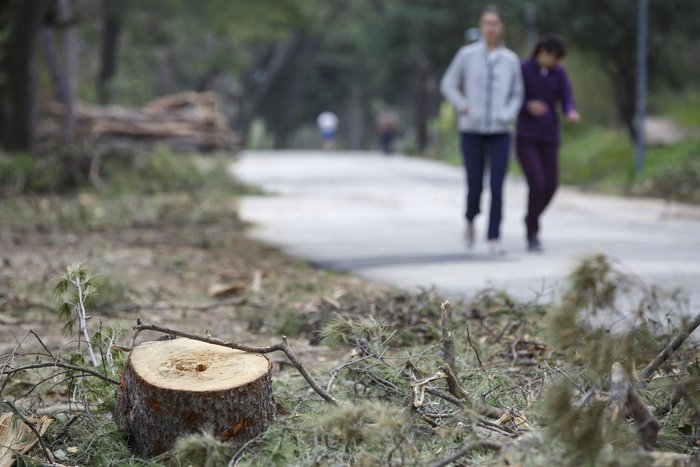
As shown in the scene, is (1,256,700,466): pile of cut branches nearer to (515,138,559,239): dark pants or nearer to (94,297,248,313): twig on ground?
(94,297,248,313): twig on ground

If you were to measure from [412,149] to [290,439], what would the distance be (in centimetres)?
3838

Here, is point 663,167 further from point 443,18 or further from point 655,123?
point 443,18

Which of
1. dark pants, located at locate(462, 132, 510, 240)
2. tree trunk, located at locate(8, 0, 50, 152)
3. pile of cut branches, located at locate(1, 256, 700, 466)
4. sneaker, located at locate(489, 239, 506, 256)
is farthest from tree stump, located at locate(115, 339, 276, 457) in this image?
tree trunk, located at locate(8, 0, 50, 152)

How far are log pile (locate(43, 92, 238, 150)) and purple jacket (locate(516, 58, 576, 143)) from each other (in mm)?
14025

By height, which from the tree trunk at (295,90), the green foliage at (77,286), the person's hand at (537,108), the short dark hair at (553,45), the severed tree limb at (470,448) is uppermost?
the short dark hair at (553,45)

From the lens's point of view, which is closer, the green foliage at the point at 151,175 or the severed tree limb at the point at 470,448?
the severed tree limb at the point at 470,448

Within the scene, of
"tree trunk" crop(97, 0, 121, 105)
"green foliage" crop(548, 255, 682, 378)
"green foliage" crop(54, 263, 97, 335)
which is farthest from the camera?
"tree trunk" crop(97, 0, 121, 105)

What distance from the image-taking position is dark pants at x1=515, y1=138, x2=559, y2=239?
30.7 ft

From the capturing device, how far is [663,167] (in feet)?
62.2

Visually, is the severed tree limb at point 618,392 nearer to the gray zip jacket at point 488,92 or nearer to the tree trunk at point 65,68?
the gray zip jacket at point 488,92

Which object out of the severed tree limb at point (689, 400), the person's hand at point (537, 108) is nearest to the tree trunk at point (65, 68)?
the person's hand at point (537, 108)

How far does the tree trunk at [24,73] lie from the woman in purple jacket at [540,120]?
33.1ft

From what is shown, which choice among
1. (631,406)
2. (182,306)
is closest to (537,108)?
(182,306)

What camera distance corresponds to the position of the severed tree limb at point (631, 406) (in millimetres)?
2756
